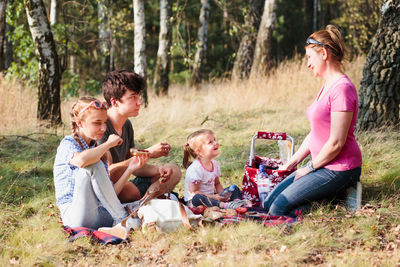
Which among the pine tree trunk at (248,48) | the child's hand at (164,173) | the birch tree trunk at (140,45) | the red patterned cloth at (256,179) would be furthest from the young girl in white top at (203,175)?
the pine tree trunk at (248,48)

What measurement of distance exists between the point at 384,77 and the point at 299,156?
2597 millimetres

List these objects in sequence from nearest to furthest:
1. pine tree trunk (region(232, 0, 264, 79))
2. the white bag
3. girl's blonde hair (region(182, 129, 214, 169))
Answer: the white bag < girl's blonde hair (region(182, 129, 214, 169)) < pine tree trunk (region(232, 0, 264, 79))

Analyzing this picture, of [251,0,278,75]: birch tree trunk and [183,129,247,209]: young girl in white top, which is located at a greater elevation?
[251,0,278,75]: birch tree trunk

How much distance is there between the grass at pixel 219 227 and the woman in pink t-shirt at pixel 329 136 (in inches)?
9.3

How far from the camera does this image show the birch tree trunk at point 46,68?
7.48 metres

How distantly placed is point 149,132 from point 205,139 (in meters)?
3.69

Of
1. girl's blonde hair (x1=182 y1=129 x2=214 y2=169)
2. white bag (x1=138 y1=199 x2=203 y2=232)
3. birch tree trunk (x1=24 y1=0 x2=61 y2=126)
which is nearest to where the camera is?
white bag (x1=138 y1=199 x2=203 y2=232)

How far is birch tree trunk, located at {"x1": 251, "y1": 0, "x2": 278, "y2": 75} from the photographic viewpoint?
36.1ft

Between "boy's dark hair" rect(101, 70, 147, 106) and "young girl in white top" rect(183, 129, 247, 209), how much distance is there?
873 millimetres

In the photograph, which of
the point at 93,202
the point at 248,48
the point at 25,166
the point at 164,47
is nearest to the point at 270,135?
the point at 93,202

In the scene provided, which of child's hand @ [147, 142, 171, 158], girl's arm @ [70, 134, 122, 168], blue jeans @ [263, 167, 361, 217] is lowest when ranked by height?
blue jeans @ [263, 167, 361, 217]

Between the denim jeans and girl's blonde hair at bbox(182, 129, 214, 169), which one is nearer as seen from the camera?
the denim jeans

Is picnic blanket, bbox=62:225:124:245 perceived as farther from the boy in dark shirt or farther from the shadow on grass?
the shadow on grass

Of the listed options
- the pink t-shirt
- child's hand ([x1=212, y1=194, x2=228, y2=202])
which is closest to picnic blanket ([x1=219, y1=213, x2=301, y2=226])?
child's hand ([x1=212, y1=194, x2=228, y2=202])
